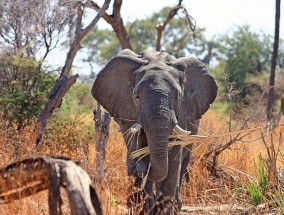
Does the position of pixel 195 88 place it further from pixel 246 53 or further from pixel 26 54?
pixel 246 53

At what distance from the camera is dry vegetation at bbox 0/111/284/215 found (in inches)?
230

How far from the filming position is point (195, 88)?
7.16 metres

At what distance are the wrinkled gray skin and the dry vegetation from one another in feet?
0.90

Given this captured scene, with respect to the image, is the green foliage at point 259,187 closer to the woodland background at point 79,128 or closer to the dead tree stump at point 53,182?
the woodland background at point 79,128

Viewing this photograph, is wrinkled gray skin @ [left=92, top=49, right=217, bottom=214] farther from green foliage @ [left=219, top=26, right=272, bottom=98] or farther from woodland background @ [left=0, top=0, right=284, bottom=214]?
A: green foliage @ [left=219, top=26, right=272, bottom=98]

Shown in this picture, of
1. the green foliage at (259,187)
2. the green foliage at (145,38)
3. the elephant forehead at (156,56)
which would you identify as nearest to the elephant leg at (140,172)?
the elephant forehead at (156,56)

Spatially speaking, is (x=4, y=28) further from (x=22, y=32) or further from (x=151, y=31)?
(x=151, y=31)

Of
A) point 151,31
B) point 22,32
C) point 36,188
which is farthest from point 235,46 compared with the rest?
A: point 36,188

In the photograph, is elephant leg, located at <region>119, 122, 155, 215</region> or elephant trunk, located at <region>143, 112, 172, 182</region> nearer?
elephant trunk, located at <region>143, 112, 172, 182</region>

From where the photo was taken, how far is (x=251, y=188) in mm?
6668

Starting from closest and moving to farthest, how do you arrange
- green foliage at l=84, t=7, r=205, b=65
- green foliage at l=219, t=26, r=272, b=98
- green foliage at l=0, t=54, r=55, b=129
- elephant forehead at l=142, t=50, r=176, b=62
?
1. elephant forehead at l=142, t=50, r=176, b=62
2. green foliage at l=0, t=54, r=55, b=129
3. green foliage at l=219, t=26, r=272, b=98
4. green foliage at l=84, t=7, r=205, b=65

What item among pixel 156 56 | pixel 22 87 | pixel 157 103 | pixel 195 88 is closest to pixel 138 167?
pixel 157 103

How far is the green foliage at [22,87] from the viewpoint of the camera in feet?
32.5

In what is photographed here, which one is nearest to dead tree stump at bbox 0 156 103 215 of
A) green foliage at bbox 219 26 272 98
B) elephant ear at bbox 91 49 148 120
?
elephant ear at bbox 91 49 148 120
